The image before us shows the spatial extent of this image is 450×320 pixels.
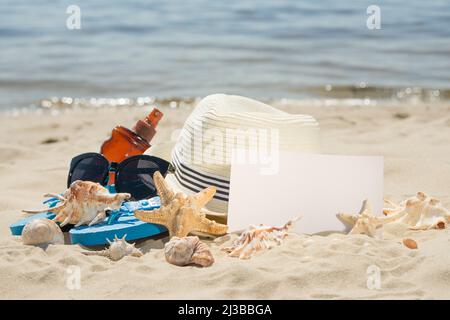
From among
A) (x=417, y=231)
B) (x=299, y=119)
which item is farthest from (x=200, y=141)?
(x=417, y=231)

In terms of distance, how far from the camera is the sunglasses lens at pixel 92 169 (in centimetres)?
389

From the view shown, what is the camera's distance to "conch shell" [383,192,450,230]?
11.9 ft

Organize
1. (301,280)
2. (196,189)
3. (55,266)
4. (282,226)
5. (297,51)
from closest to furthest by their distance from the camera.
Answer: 1. (301,280)
2. (55,266)
3. (282,226)
4. (196,189)
5. (297,51)

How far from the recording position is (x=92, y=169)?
3910 millimetres

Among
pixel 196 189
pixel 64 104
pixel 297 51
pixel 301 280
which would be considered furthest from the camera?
pixel 297 51

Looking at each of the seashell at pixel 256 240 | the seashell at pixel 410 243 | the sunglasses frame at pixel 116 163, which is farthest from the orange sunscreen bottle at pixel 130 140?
the seashell at pixel 410 243

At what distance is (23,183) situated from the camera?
496cm

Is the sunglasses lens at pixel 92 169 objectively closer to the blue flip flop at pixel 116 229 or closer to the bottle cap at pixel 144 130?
the blue flip flop at pixel 116 229

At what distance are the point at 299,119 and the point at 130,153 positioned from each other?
1065 mm

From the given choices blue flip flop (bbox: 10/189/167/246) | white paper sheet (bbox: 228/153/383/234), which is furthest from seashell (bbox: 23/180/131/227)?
white paper sheet (bbox: 228/153/383/234)

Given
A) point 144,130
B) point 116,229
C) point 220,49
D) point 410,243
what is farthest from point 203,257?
point 220,49

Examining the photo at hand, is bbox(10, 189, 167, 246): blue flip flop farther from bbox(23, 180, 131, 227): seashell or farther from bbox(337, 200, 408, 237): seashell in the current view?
bbox(337, 200, 408, 237): seashell

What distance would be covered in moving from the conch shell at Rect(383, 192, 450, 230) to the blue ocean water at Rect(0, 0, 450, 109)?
552 cm
